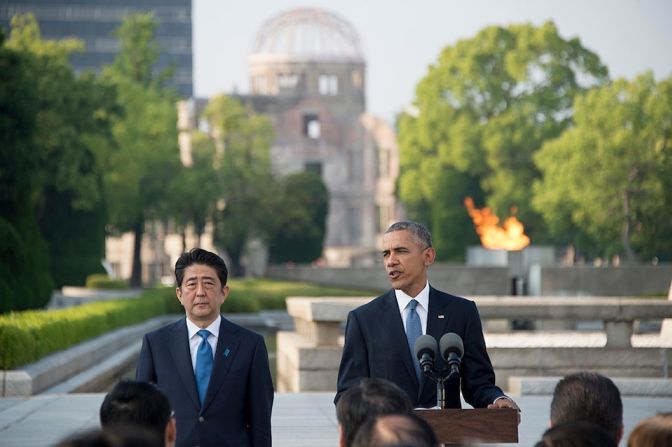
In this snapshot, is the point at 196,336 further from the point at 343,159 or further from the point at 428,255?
the point at 343,159

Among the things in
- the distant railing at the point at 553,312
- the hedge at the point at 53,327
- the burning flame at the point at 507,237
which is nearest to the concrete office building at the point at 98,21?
the burning flame at the point at 507,237

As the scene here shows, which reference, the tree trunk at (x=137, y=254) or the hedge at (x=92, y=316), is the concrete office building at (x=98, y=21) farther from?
the hedge at (x=92, y=316)

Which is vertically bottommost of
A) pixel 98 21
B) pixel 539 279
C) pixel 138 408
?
pixel 539 279

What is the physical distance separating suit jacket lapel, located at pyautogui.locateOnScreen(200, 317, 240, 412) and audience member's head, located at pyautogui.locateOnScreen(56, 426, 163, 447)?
3.00 meters

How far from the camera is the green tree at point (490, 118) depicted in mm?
59969

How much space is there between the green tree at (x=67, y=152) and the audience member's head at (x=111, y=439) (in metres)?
30.9

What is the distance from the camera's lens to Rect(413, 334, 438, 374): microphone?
6784 millimetres

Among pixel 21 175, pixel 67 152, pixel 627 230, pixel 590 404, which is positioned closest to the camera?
pixel 590 404

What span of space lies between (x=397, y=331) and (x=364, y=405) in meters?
2.01

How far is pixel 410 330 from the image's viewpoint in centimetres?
738

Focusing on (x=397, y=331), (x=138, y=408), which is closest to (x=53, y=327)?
(x=397, y=331)

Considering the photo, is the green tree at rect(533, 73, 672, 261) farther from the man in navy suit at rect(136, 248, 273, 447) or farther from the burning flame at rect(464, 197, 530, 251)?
the man in navy suit at rect(136, 248, 273, 447)

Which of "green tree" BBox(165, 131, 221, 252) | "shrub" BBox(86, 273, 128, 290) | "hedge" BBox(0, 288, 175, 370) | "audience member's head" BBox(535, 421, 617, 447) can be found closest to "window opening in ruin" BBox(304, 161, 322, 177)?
"green tree" BBox(165, 131, 221, 252)

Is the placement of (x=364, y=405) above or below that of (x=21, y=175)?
below
